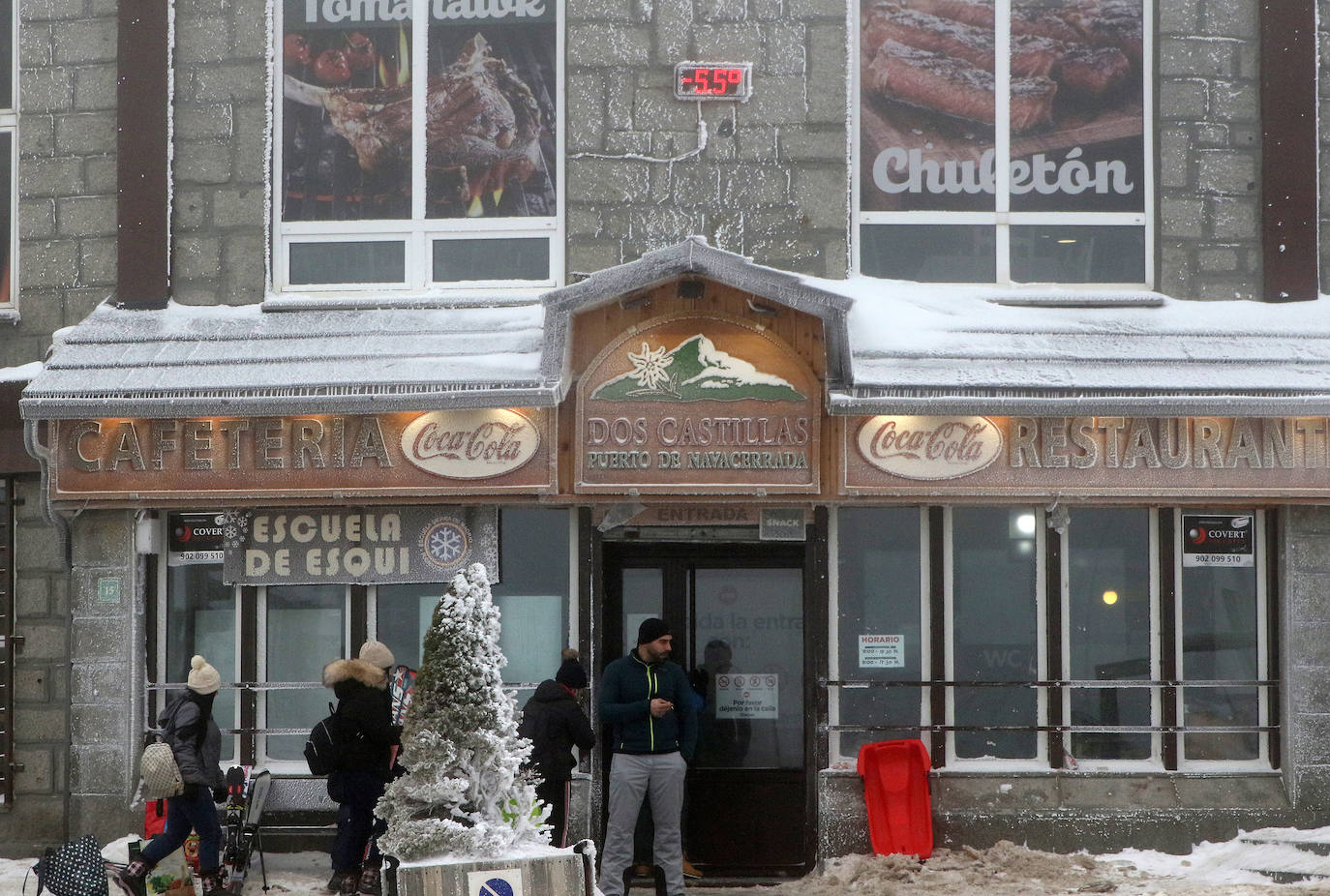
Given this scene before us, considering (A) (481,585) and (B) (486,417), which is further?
(B) (486,417)

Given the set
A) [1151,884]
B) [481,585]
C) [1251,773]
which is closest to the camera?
[481,585]

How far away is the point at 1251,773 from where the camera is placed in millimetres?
10281

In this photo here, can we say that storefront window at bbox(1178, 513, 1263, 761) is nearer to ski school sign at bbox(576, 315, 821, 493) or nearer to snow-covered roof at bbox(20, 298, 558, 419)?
ski school sign at bbox(576, 315, 821, 493)

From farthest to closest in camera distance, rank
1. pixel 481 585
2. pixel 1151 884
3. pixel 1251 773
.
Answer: pixel 1251 773
pixel 1151 884
pixel 481 585

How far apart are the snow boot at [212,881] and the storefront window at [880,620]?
4.13 metres

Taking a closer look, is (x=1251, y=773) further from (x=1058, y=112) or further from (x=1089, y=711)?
(x=1058, y=112)

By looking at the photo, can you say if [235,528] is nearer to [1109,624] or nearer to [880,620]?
[880,620]

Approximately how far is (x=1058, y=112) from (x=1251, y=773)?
4.75m

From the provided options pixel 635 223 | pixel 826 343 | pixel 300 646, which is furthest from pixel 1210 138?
pixel 300 646

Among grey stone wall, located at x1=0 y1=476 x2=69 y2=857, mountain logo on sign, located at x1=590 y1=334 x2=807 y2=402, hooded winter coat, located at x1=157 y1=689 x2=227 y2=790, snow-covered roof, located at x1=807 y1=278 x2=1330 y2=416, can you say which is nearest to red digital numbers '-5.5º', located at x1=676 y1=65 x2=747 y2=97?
snow-covered roof, located at x1=807 y1=278 x2=1330 y2=416

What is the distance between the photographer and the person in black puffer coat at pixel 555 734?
930cm

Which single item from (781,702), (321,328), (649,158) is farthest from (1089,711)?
(321,328)

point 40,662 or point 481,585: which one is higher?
point 481,585

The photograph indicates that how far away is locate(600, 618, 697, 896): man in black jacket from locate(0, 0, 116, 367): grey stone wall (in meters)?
4.71
